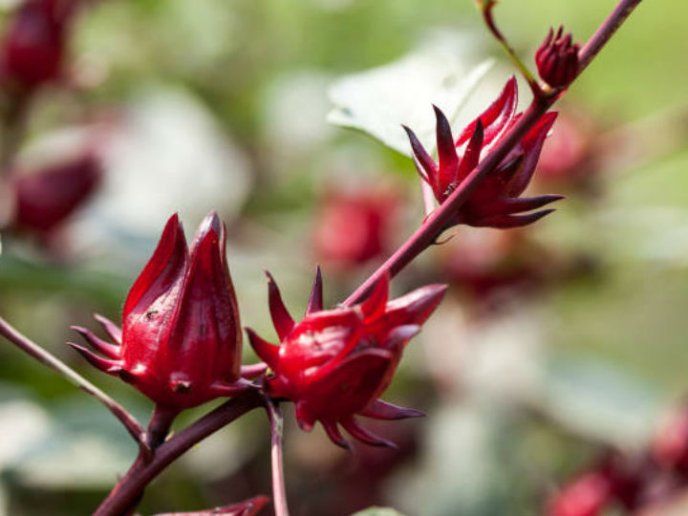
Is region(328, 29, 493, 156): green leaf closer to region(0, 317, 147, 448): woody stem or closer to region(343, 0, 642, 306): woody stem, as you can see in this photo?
region(343, 0, 642, 306): woody stem

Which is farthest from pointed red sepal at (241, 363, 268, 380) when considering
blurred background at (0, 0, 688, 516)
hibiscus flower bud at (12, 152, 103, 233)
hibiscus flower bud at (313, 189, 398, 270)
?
hibiscus flower bud at (313, 189, 398, 270)

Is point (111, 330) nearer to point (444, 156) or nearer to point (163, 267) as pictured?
point (163, 267)

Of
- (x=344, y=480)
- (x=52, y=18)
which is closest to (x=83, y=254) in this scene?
(x=52, y=18)

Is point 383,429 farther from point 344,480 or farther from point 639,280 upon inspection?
point 639,280

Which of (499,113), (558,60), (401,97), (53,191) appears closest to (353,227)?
(53,191)

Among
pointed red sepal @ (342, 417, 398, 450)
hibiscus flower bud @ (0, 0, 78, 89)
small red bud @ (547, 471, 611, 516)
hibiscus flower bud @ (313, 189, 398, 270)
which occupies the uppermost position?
hibiscus flower bud @ (0, 0, 78, 89)

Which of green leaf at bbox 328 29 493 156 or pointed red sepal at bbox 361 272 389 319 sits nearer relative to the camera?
pointed red sepal at bbox 361 272 389 319

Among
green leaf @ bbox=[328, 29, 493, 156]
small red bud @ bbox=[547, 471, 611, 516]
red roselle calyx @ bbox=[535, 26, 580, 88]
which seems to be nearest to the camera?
red roselle calyx @ bbox=[535, 26, 580, 88]
